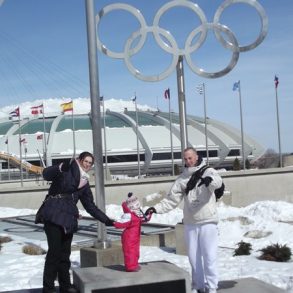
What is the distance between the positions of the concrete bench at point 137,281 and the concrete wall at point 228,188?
813 inches

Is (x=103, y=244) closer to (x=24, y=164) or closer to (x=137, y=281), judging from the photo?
(x=137, y=281)

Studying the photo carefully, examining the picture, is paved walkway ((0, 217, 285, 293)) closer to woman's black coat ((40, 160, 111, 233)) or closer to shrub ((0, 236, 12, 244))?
shrub ((0, 236, 12, 244))

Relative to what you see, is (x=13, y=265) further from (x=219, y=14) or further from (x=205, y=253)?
(x=219, y=14)

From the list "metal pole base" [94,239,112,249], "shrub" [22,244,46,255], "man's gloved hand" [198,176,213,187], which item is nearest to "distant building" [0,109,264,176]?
"shrub" [22,244,46,255]

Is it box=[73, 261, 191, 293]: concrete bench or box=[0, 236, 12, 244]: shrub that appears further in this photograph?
box=[0, 236, 12, 244]: shrub

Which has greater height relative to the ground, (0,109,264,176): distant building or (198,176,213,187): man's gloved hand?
(0,109,264,176): distant building

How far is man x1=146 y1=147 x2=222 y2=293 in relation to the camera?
5.92 metres

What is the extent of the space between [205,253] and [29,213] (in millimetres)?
17087

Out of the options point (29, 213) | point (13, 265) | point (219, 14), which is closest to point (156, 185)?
point (29, 213)

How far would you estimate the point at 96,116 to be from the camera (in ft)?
29.0

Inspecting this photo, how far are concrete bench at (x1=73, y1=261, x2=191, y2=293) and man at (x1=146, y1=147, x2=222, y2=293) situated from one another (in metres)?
0.42

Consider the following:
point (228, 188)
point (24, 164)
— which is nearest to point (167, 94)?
point (228, 188)

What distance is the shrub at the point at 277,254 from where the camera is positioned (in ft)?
29.6

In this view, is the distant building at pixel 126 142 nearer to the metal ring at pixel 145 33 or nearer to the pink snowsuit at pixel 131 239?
the metal ring at pixel 145 33
